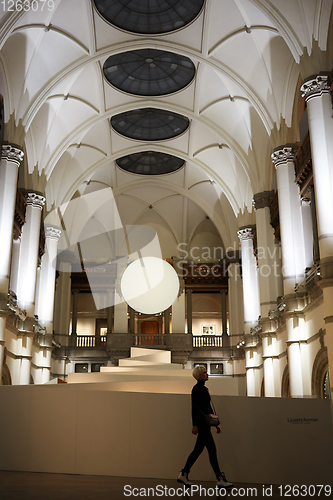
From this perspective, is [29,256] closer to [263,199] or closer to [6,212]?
[6,212]

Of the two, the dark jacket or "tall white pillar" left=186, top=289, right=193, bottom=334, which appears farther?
"tall white pillar" left=186, top=289, right=193, bottom=334

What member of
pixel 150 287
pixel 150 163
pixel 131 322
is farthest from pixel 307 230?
pixel 131 322

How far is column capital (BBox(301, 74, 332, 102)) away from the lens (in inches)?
470

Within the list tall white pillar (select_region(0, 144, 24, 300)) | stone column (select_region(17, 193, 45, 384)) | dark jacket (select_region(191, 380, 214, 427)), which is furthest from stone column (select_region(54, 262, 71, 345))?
dark jacket (select_region(191, 380, 214, 427))

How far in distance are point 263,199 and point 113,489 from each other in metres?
14.0

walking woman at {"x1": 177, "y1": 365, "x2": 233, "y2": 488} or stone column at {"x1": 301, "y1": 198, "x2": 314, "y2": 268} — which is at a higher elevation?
stone column at {"x1": 301, "y1": 198, "x2": 314, "y2": 268}

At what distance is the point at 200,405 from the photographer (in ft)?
18.6

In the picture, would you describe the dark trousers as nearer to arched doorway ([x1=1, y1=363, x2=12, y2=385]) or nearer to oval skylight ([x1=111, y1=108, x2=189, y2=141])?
arched doorway ([x1=1, y1=363, x2=12, y2=385])

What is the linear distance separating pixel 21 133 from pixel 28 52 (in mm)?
2617

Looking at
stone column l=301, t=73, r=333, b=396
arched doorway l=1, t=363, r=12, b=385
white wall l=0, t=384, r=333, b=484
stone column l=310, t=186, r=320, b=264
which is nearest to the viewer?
white wall l=0, t=384, r=333, b=484

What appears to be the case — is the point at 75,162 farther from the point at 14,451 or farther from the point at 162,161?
the point at 14,451

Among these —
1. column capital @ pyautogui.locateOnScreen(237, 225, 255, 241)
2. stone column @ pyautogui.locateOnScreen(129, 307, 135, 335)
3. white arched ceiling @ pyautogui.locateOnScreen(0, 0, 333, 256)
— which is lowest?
stone column @ pyautogui.locateOnScreen(129, 307, 135, 335)

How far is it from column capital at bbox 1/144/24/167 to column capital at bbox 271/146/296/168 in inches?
313

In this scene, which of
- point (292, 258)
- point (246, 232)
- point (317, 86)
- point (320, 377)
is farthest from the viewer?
point (246, 232)
